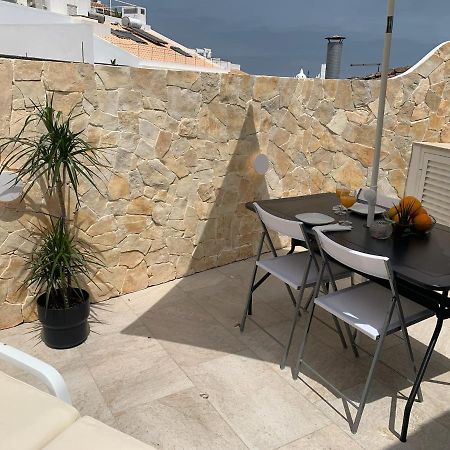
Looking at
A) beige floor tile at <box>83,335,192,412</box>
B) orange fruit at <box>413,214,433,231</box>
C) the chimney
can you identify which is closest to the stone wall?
beige floor tile at <box>83,335,192,412</box>

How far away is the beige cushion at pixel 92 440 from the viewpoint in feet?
4.42

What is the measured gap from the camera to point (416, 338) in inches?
114

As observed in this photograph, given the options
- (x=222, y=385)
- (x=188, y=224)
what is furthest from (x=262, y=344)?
(x=188, y=224)

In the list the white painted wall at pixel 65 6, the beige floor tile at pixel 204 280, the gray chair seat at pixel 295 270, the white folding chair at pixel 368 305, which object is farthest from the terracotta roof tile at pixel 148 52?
the white folding chair at pixel 368 305

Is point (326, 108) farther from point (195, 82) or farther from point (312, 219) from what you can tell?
point (312, 219)

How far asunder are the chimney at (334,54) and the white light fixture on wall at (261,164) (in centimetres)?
663

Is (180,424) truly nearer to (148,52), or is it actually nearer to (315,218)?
(315,218)

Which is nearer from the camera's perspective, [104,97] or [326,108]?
[104,97]

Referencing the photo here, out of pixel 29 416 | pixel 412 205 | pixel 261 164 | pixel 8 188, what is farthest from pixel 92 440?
pixel 261 164

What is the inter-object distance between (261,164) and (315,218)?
1.53 metres

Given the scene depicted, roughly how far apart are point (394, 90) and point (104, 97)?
9.48 ft

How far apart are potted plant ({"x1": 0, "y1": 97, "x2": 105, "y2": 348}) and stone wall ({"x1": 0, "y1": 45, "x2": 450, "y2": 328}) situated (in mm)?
79

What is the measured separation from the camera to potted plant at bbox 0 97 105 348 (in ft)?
8.19

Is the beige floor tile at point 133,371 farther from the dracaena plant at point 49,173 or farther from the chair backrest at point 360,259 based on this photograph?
the chair backrest at point 360,259
